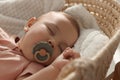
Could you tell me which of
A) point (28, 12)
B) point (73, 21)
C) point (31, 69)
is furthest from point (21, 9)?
point (31, 69)

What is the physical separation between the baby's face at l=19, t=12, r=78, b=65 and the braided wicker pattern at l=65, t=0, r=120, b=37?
17cm

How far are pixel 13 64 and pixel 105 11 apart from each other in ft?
1.47

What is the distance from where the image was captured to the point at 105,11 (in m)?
1.16

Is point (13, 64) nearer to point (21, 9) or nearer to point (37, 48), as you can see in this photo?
point (37, 48)

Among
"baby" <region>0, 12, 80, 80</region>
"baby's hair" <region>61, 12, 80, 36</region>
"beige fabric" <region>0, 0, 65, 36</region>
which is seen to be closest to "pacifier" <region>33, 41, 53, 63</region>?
"baby" <region>0, 12, 80, 80</region>

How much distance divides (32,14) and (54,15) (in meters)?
0.22

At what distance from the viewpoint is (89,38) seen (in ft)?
3.44

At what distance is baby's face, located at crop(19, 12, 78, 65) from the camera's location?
0.95 m

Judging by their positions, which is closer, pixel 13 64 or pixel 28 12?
pixel 13 64

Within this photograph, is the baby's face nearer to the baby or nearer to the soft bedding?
the baby

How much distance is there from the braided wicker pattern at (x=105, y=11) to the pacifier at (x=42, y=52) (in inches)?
10.8

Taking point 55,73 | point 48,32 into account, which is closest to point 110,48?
point 55,73

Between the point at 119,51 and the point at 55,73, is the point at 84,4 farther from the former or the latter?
the point at 55,73

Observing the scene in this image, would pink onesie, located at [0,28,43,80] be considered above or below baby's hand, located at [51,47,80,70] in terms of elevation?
below
